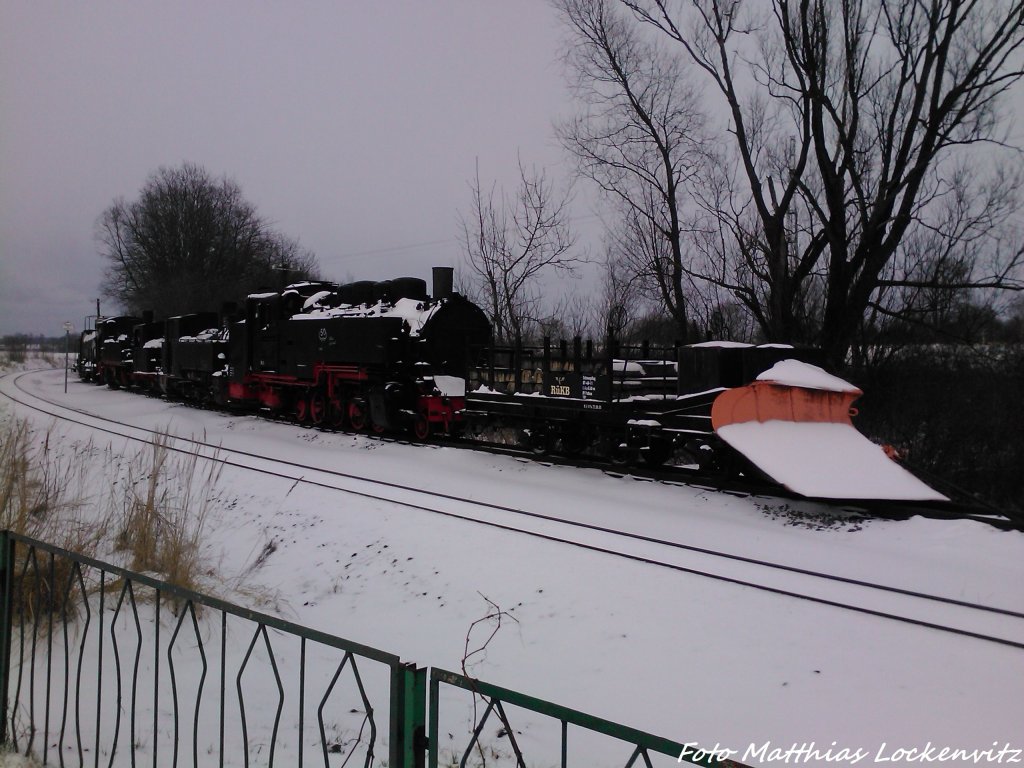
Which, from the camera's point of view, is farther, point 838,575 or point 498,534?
point 498,534

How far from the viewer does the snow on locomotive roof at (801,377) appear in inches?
340

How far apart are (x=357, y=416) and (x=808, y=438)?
9.80 meters

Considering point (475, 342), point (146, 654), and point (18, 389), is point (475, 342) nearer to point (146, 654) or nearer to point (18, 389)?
point (146, 654)

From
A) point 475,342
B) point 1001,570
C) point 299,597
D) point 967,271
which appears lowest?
point 299,597

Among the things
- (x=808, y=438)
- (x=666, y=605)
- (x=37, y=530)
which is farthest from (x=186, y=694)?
(x=808, y=438)

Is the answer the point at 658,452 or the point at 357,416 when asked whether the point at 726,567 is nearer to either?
the point at 658,452

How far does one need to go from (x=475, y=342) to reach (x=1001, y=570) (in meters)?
10.8

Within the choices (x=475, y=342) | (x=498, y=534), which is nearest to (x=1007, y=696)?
(x=498, y=534)

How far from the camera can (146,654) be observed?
16.1 ft

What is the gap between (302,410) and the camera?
17.2 metres

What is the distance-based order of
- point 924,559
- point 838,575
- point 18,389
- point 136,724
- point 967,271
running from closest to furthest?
point 136,724, point 838,575, point 924,559, point 967,271, point 18,389

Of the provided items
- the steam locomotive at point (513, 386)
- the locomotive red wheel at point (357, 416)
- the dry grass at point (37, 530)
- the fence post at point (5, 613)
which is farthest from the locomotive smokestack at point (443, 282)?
the fence post at point (5, 613)

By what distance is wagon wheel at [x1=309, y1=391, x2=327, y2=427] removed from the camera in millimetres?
16516

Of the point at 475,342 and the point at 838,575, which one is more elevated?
the point at 475,342
